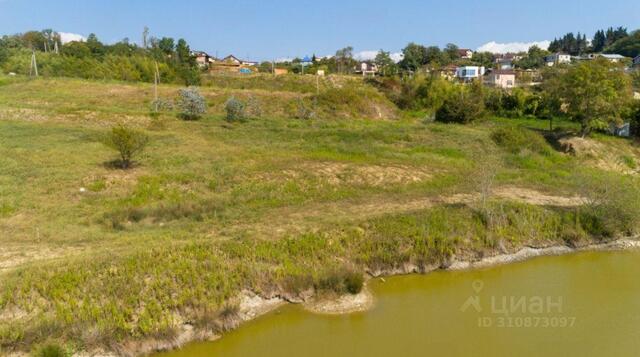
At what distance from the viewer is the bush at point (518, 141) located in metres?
23.8

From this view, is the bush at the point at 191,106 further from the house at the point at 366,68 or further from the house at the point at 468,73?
the house at the point at 366,68

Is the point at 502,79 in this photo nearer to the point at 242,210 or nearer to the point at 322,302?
the point at 242,210

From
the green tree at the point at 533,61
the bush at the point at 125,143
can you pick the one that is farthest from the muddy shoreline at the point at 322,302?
the green tree at the point at 533,61

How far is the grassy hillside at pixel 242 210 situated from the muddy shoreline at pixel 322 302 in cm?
18

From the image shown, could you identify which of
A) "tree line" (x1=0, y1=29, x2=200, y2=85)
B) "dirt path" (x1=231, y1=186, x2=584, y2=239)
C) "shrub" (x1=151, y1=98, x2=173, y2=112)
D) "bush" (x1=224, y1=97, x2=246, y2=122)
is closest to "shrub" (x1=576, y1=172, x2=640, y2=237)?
"dirt path" (x1=231, y1=186, x2=584, y2=239)

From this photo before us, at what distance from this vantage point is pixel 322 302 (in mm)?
10266

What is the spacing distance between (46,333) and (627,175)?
978 inches

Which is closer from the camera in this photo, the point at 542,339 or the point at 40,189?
the point at 542,339

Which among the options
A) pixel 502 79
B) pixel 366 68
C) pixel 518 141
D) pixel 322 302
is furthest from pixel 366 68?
pixel 322 302

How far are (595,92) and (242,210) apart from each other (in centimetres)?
2094

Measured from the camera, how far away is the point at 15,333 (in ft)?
26.5

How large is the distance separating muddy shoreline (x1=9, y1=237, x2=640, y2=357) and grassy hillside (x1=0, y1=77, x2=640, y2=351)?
0.18 meters

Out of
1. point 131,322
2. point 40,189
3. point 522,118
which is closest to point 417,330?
→ point 131,322

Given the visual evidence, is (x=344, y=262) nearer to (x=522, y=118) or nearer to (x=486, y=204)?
(x=486, y=204)
